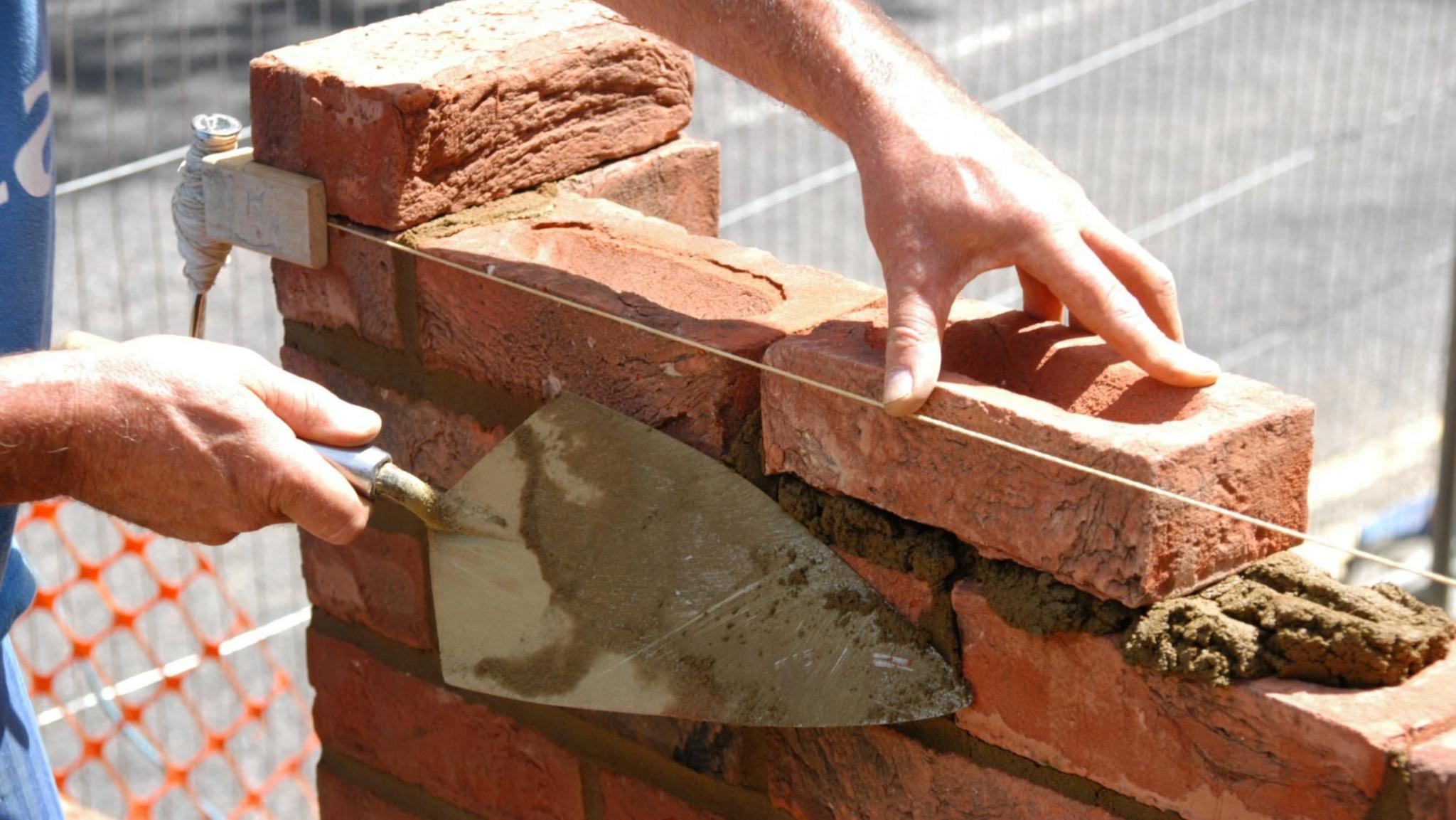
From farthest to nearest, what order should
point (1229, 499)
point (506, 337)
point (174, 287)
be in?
1. point (174, 287)
2. point (506, 337)
3. point (1229, 499)

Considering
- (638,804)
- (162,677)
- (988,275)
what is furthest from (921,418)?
(988,275)

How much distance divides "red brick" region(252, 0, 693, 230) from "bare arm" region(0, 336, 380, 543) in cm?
37

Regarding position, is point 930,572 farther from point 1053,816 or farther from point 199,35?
point 199,35

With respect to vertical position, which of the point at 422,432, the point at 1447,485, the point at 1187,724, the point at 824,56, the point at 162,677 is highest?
the point at 824,56

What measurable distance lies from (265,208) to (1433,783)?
1.34 metres

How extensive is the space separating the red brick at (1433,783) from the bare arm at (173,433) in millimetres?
904

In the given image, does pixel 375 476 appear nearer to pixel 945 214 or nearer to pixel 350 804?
pixel 945 214

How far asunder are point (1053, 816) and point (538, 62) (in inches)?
39.2

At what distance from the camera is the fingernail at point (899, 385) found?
52.6 inches

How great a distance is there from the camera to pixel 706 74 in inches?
248

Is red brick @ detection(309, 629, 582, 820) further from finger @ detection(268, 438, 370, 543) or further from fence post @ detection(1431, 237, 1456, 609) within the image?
fence post @ detection(1431, 237, 1456, 609)

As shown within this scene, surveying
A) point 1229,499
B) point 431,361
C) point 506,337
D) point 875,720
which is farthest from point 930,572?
point 431,361

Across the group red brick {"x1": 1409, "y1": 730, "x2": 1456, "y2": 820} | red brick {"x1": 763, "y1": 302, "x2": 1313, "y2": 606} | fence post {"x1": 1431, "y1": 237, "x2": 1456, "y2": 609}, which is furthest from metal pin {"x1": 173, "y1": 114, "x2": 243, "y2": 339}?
fence post {"x1": 1431, "y1": 237, "x2": 1456, "y2": 609}

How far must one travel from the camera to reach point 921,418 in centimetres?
136
